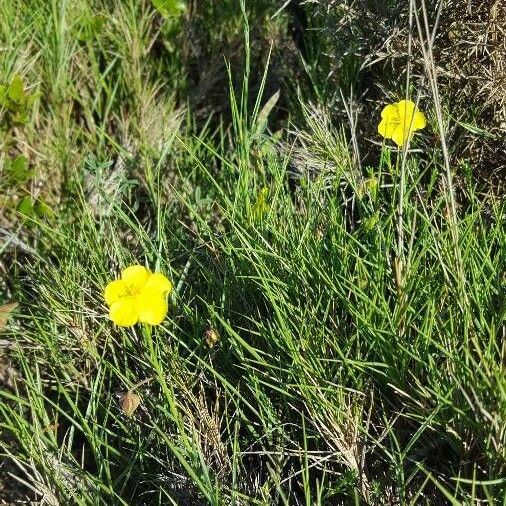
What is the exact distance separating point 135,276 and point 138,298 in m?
0.08

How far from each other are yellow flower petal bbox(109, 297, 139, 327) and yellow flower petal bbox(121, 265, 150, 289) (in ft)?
0.13

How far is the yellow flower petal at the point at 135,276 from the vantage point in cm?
145

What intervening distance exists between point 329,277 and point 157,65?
4.10ft

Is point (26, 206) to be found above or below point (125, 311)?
below

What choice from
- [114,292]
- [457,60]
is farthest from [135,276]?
[457,60]

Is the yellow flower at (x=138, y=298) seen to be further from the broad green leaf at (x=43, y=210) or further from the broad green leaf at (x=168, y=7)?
the broad green leaf at (x=168, y=7)

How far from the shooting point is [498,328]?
4.73 feet

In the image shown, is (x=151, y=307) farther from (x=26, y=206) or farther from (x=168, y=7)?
(x=168, y=7)

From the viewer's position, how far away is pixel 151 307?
4.53ft

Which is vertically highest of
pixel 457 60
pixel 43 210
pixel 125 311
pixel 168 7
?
pixel 457 60

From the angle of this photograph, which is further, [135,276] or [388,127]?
[388,127]

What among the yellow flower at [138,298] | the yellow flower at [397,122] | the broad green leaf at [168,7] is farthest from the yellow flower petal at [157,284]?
the broad green leaf at [168,7]

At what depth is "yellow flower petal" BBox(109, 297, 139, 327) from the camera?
138 cm

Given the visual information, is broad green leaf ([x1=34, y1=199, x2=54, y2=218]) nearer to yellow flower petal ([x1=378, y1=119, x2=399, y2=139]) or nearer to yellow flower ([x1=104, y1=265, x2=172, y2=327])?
yellow flower ([x1=104, y1=265, x2=172, y2=327])
